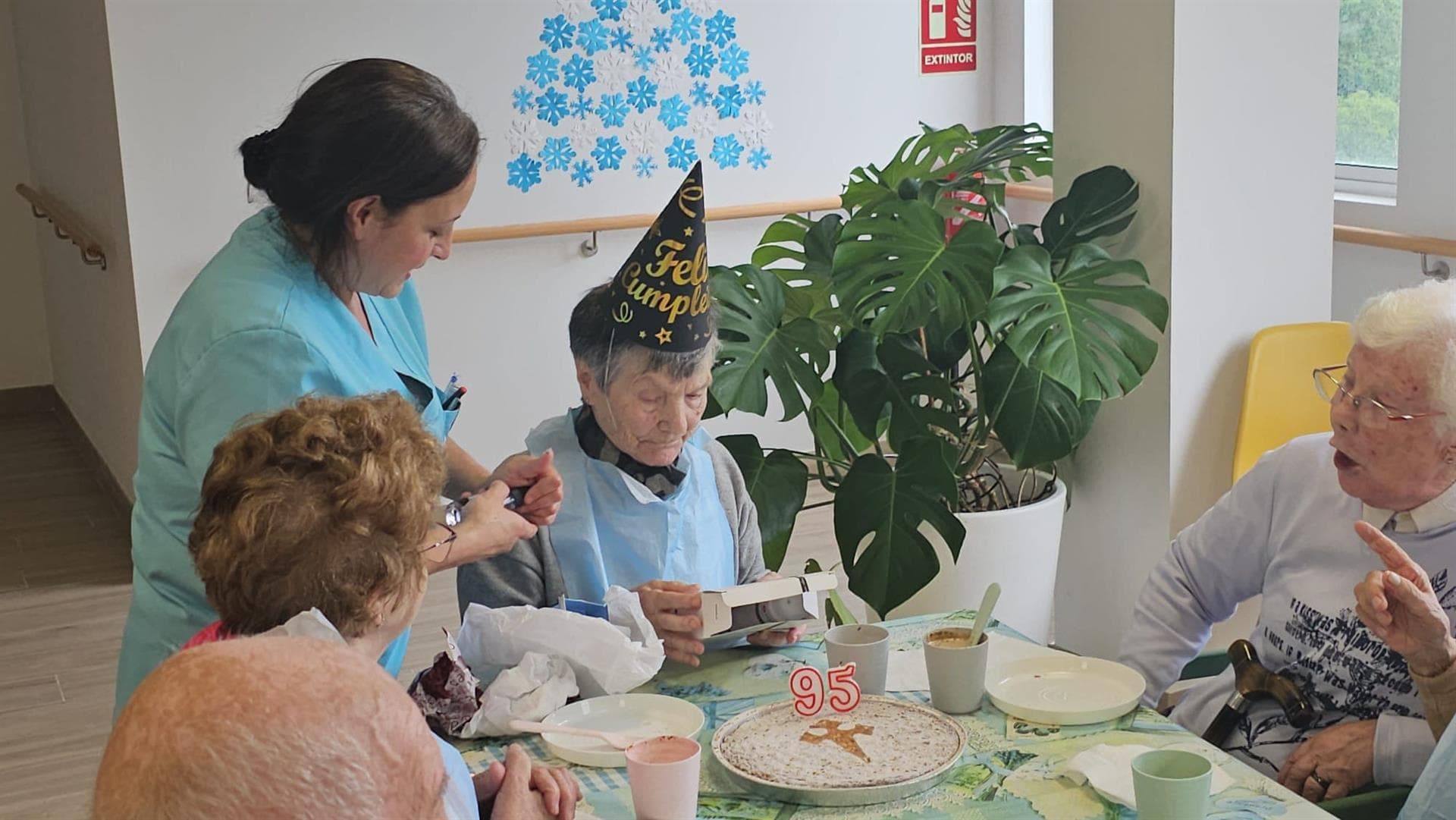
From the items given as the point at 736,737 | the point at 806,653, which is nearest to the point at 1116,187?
the point at 806,653

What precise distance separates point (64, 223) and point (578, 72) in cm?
195

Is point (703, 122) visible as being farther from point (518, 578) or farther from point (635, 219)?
point (518, 578)

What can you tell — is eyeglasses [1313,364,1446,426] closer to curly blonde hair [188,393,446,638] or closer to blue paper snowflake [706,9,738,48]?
curly blonde hair [188,393,446,638]

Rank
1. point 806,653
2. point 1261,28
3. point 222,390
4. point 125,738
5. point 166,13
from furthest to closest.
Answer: point 166,13
point 1261,28
point 806,653
point 222,390
point 125,738

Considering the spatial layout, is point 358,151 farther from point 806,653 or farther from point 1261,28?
point 1261,28

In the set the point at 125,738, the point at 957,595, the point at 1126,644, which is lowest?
the point at 957,595

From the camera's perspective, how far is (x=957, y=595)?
11.2 feet

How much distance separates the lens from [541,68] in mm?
4984

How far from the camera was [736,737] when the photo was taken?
A: 184 centimetres

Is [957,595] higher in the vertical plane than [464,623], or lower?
lower

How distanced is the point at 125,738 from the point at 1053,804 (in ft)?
3.47

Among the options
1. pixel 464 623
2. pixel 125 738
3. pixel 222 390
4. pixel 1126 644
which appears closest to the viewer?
pixel 125 738

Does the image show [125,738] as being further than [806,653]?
No

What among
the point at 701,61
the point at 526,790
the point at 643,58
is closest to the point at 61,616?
the point at 643,58
